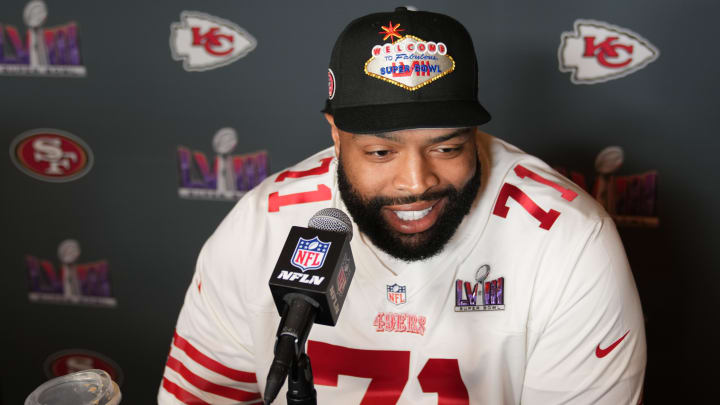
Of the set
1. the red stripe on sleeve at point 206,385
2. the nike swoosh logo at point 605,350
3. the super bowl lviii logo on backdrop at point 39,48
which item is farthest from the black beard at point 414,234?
the super bowl lviii logo on backdrop at point 39,48

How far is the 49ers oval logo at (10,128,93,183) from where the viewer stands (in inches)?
88.0

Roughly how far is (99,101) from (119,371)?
0.94m

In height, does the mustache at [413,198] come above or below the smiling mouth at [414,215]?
above

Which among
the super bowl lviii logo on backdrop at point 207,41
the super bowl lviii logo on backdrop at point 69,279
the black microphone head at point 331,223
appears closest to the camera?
the black microphone head at point 331,223

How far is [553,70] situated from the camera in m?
1.87

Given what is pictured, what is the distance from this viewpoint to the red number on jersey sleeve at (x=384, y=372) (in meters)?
1.36

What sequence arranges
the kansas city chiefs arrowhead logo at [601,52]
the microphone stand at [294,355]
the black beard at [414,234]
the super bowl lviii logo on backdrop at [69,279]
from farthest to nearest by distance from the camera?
1. the super bowl lviii logo on backdrop at [69,279]
2. the kansas city chiefs arrowhead logo at [601,52]
3. the black beard at [414,234]
4. the microphone stand at [294,355]

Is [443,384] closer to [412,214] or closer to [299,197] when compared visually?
[412,214]

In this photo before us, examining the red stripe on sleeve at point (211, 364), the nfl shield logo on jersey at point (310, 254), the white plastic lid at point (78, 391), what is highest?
the nfl shield logo on jersey at point (310, 254)

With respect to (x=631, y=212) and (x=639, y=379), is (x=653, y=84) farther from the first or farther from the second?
(x=639, y=379)

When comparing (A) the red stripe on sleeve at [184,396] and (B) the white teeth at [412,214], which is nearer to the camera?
(B) the white teeth at [412,214]

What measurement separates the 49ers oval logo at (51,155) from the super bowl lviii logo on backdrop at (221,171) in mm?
330

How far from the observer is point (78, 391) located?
98 cm

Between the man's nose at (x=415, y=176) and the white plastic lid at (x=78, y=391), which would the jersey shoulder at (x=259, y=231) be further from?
the white plastic lid at (x=78, y=391)
